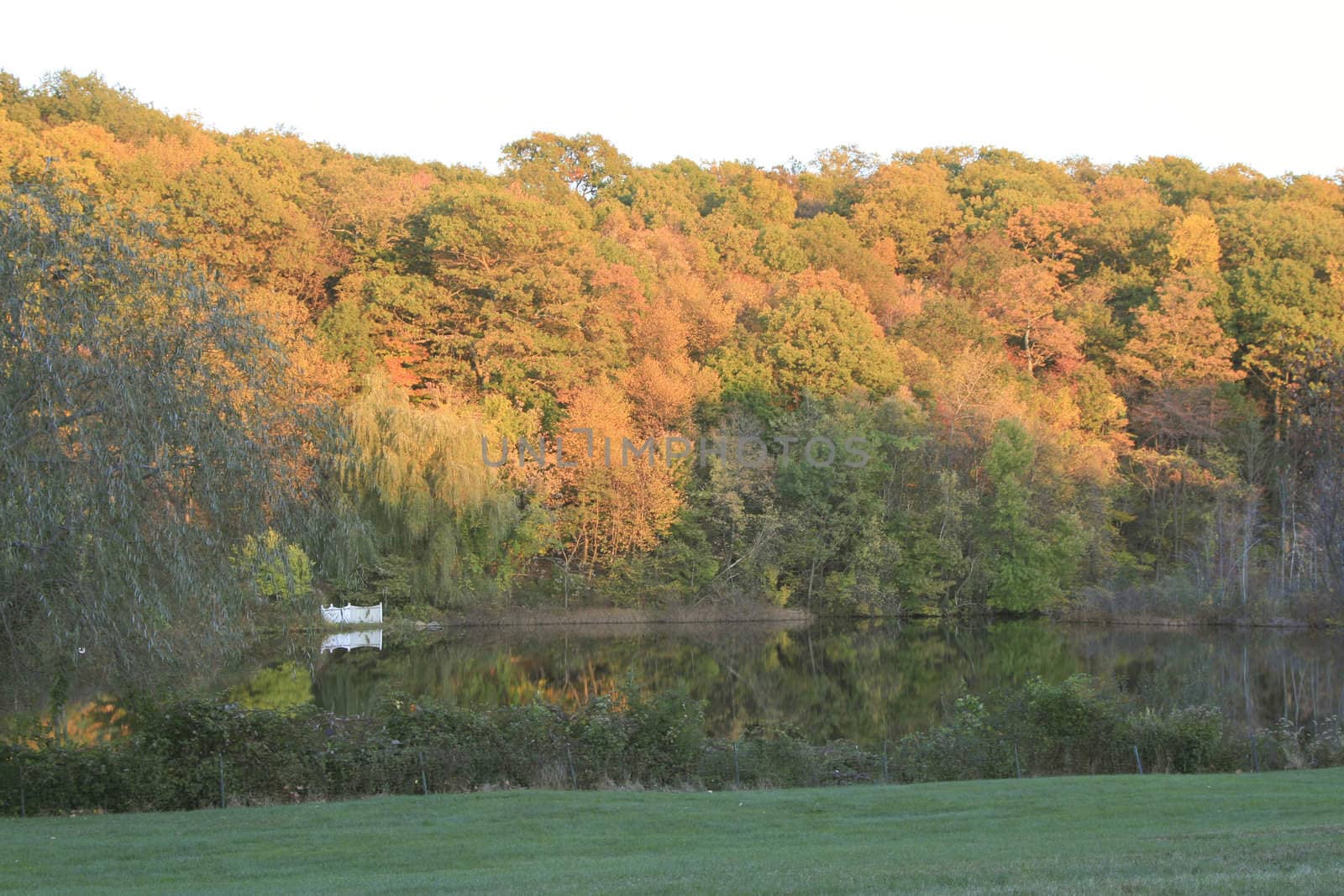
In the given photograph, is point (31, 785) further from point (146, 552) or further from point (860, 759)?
point (860, 759)

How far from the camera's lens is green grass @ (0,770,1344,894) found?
7.02m

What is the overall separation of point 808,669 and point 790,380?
16062mm

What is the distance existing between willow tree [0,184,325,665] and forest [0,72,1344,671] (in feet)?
61.6

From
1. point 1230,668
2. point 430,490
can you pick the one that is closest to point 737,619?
point 430,490

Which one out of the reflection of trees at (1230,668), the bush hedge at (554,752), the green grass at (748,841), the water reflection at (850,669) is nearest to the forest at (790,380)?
the reflection of trees at (1230,668)

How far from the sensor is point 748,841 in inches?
366

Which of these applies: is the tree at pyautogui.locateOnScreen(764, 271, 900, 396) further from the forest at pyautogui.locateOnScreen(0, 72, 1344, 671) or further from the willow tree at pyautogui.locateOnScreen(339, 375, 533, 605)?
the willow tree at pyautogui.locateOnScreen(339, 375, 533, 605)

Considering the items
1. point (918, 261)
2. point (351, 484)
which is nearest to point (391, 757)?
point (351, 484)

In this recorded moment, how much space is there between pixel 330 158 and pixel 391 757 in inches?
1665

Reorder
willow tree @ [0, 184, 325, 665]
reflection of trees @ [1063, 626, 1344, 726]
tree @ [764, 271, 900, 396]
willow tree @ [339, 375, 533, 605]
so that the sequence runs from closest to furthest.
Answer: willow tree @ [0, 184, 325, 665] → reflection of trees @ [1063, 626, 1344, 726] → willow tree @ [339, 375, 533, 605] → tree @ [764, 271, 900, 396]

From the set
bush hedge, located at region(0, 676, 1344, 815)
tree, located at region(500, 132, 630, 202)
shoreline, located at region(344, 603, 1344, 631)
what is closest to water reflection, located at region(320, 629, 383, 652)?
shoreline, located at region(344, 603, 1344, 631)

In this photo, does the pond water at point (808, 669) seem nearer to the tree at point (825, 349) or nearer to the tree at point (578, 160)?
the tree at point (825, 349)

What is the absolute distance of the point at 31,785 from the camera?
11258 millimetres

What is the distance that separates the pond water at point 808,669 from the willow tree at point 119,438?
3.64 metres
